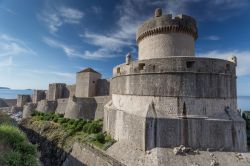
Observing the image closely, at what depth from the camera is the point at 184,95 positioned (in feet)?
38.8

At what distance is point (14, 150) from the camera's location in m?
7.52

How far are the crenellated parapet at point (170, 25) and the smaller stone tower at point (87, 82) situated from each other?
1264cm

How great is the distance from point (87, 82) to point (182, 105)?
56.4 ft

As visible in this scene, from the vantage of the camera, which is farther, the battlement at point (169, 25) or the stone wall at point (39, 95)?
the stone wall at point (39, 95)

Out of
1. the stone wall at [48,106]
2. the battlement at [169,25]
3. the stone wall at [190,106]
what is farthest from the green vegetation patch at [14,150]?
the stone wall at [48,106]

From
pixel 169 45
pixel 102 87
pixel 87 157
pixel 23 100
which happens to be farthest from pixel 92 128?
pixel 23 100

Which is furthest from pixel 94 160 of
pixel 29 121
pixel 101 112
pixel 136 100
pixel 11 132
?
pixel 29 121

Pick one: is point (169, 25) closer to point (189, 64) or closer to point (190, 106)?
point (189, 64)

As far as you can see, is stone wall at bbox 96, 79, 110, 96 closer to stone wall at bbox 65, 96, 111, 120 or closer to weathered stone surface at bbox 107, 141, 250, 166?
stone wall at bbox 65, 96, 111, 120

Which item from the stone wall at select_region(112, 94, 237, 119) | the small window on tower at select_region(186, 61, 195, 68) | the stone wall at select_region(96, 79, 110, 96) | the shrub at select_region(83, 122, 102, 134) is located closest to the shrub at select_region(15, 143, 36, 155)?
the stone wall at select_region(112, 94, 237, 119)

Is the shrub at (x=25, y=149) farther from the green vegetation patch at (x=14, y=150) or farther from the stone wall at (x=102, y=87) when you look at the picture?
the stone wall at (x=102, y=87)

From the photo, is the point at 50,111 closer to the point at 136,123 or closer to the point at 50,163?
the point at 50,163

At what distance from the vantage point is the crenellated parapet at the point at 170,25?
14977mm

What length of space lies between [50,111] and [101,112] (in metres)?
12.0
